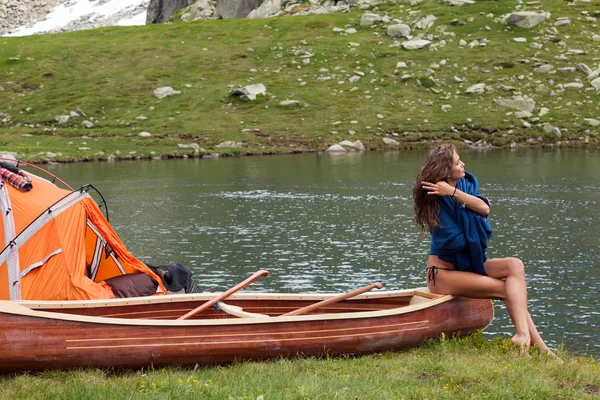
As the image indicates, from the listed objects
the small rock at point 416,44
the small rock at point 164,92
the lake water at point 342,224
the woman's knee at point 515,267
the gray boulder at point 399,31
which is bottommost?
the lake water at point 342,224

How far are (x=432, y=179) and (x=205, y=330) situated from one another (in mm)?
4734

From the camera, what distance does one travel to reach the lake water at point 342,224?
2244cm

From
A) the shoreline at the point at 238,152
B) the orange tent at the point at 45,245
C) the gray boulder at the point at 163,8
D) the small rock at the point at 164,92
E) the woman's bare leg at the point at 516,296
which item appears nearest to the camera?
the woman's bare leg at the point at 516,296

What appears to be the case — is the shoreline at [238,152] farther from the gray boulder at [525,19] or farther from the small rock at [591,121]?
the gray boulder at [525,19]

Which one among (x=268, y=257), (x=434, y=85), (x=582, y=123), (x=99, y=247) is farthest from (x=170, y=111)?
(x=99, y=247)

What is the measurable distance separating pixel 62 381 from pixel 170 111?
76.0 m

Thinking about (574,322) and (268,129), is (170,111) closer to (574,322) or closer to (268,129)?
(268,129)

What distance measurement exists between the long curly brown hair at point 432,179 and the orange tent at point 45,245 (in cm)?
703

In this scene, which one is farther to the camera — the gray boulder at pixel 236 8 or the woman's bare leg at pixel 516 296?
the gray boulder at pixel 236 8

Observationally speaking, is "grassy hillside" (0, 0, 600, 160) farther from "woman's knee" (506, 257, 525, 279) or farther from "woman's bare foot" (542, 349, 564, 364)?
"woman's bare foot" (542, 349, 564, 364)

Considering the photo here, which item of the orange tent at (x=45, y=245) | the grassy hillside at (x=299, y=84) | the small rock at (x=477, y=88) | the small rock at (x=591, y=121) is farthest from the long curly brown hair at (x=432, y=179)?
the small rock at (x=477, y=88)

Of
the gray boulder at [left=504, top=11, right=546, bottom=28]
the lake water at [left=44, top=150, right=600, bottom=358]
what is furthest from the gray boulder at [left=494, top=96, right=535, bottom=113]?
the gray boulder at [left=504, top=11, right=546, bottom=28]

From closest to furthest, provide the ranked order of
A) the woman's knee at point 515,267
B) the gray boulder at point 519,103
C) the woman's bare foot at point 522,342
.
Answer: the woman's bare foot at point 522,342 < the woman's knee at point 515,267 < the gray boulder at point 519,103

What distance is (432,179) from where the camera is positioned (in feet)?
44.9
